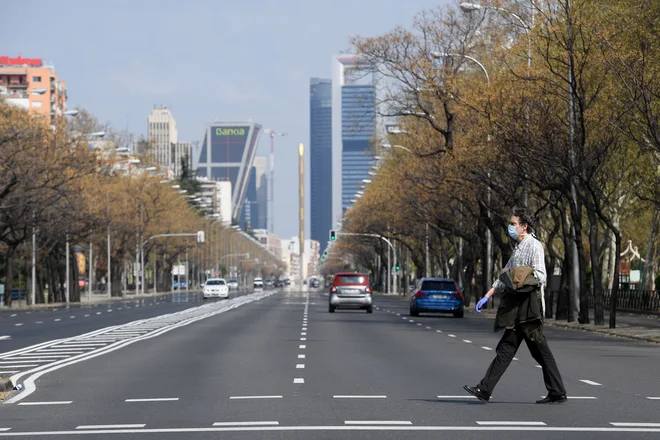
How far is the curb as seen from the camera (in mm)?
15216

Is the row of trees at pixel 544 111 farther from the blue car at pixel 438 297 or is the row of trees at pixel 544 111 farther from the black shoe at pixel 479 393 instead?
the black shoe at pixel 479 393

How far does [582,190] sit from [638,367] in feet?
62.3

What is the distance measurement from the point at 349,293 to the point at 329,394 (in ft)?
121

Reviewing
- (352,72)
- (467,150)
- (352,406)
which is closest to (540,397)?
(352,406)

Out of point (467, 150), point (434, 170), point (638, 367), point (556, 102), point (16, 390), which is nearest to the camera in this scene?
point (16, 390)

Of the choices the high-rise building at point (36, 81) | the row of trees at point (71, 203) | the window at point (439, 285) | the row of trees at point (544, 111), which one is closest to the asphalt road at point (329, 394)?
the row of trees at point (544, 111)

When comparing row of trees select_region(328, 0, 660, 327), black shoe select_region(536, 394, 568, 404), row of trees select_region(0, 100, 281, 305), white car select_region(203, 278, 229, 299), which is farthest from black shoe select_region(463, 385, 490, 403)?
white car select_region(203, 278, 229, 299)

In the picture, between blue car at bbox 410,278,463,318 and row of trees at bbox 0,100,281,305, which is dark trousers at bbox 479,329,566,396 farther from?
row of trees at bbox 0,100,281,305

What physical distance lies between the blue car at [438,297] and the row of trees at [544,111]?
11.0 ft

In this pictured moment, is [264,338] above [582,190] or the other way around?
the other way around

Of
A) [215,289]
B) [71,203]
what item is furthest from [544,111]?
[215,289]

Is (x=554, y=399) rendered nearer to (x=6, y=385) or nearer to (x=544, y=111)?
(x=6, y=385)

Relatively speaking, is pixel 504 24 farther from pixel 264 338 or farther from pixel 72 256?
pixel 72 256

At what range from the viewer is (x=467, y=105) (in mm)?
39531
